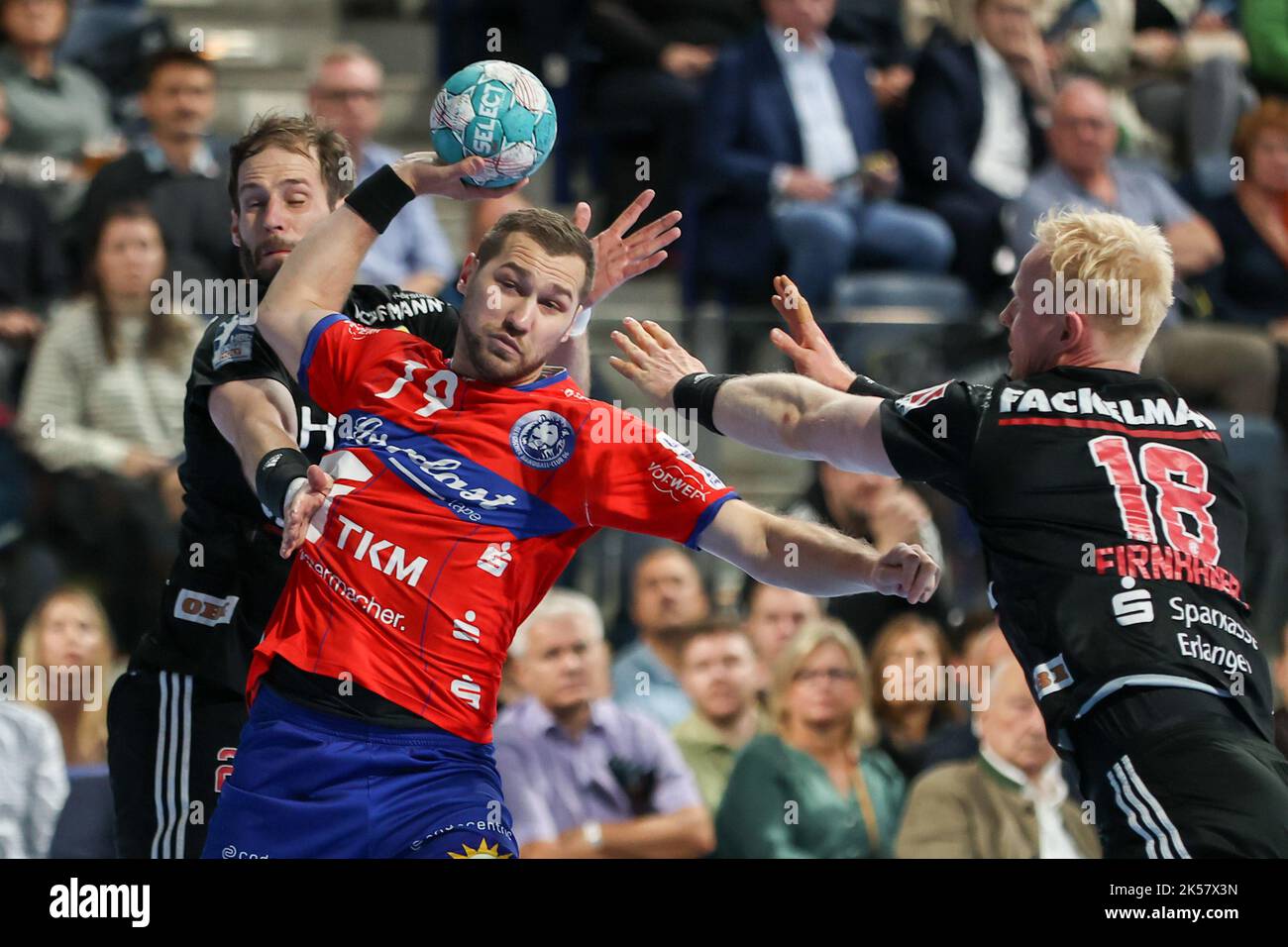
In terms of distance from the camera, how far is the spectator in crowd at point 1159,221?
33.6 ft

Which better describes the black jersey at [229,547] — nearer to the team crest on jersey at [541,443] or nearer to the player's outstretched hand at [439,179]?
the player's outstretched hand at [439,179]

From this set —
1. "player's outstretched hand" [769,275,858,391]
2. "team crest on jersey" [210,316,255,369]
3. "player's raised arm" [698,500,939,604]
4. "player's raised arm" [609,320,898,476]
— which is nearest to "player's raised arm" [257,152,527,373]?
"team crest on jersey" [210,316,255,369]

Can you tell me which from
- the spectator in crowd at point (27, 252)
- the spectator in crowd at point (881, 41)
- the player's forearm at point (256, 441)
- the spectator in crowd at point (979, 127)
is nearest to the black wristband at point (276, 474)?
the player's forearm at point (256, 441)

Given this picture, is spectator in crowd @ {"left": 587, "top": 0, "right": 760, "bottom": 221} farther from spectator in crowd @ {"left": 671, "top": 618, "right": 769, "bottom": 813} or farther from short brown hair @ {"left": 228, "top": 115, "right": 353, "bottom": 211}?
short brown hair @ {"left": 228, "top": 115, "right": 353, "bottom": 211}

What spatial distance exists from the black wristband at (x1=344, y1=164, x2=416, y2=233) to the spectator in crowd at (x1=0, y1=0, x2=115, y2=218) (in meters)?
5.93

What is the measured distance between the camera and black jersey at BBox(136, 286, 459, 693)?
6.00 meters

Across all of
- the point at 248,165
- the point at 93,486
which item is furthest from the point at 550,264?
the point at 93,486

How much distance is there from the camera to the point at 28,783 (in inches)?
319

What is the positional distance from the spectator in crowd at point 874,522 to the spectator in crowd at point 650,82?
242 cm

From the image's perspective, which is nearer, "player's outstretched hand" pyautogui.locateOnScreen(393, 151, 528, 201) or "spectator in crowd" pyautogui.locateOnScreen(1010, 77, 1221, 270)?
"player's outstretched hand" pyautogui.locateOnScreen(393, 151, 528, 201)

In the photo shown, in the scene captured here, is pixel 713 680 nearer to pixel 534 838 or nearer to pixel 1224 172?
pixel 534 838

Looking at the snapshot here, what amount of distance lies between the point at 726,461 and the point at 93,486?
3.25m

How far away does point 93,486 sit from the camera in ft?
30.9
